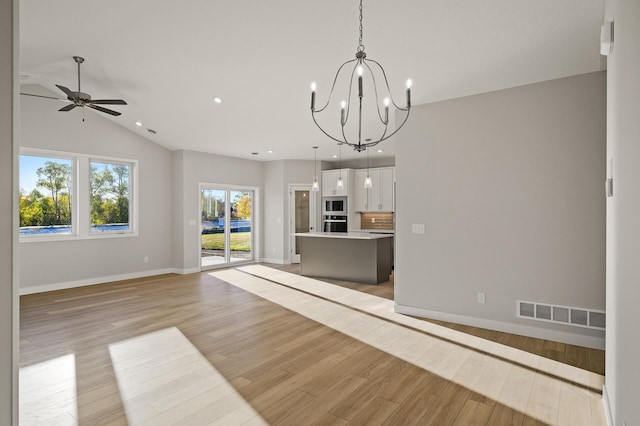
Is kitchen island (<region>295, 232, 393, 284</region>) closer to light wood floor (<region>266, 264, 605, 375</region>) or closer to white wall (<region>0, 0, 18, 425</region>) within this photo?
light wood floor (<region>266, 264, 605, 375</region>)

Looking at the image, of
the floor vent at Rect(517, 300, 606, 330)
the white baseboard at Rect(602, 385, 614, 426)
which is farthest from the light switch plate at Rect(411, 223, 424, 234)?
the white baseboard at Rect(602, 385, 614, 426)

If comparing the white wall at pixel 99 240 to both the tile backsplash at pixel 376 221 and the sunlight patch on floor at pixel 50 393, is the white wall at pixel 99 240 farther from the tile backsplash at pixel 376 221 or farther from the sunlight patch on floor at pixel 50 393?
the tile backsplash at pixel 376 221

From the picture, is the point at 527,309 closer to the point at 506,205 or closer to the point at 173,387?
the point at 506,205

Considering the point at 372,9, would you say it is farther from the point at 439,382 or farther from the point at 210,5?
the point at 439,382

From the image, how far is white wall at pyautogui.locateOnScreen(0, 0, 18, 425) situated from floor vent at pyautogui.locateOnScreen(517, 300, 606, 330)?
4.22 meters

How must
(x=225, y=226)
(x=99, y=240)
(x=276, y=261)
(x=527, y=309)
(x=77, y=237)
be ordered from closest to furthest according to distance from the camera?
1. (x=527, y=309)
2. (x=77, y=237)
3. (x=99, y=240)
4. (x=225, y=226)
5. (x=276, y=261)

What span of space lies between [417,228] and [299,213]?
508 centimetres

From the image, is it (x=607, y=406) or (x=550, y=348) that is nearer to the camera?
(x=607, y=406)

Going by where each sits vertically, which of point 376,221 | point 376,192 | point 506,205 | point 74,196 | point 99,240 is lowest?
point 99,240

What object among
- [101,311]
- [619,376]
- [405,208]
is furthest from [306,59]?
[101,311]

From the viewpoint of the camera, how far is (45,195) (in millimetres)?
6102

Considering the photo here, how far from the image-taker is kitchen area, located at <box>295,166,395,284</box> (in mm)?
6797

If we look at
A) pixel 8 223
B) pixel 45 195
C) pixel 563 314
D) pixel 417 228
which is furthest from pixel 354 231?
pixel 8 223

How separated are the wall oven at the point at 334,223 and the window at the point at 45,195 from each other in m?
5.45
